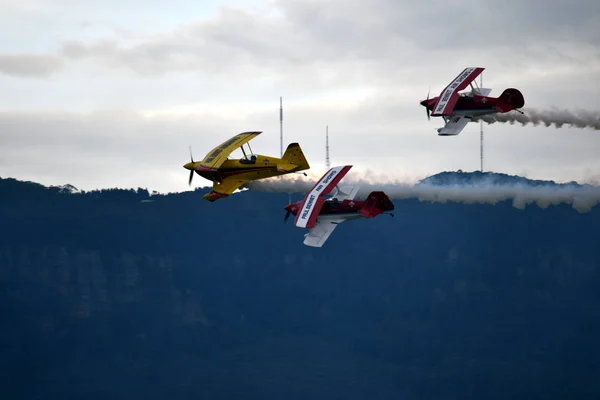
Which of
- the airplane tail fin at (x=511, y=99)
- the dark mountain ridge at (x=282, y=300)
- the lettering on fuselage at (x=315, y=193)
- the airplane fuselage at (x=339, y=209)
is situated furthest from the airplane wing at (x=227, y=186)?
the dark mountain ridge at (x=282, y=300)

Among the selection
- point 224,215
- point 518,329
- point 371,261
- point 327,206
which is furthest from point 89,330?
point 327,206

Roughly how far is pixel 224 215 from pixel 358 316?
66.0 feet

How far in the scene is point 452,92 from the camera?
274 feet

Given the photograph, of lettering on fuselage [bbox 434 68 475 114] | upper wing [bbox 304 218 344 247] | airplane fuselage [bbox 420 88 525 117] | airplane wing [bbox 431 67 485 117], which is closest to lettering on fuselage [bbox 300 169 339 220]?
upper wing [bbox 304 218 344 247]

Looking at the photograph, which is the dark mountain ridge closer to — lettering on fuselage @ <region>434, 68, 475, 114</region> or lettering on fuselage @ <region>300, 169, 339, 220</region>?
lettering on fuselage @ <region>300, 169, 339, 220</region>

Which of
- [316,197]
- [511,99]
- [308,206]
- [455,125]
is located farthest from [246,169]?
[511,99]

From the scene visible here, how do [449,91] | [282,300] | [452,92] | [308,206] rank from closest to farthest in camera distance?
[308,206], [452,92], [449,91], [282,300]

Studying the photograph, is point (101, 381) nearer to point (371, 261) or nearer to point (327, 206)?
point (371, 261)

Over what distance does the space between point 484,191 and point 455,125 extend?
8621 mm

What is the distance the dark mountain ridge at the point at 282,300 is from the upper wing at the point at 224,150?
47833mm

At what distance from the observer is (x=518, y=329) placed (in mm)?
143875

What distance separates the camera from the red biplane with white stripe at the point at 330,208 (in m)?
80.1

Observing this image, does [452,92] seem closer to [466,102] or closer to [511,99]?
[466,102]

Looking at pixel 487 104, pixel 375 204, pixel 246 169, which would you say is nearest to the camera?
pixel 375 204
